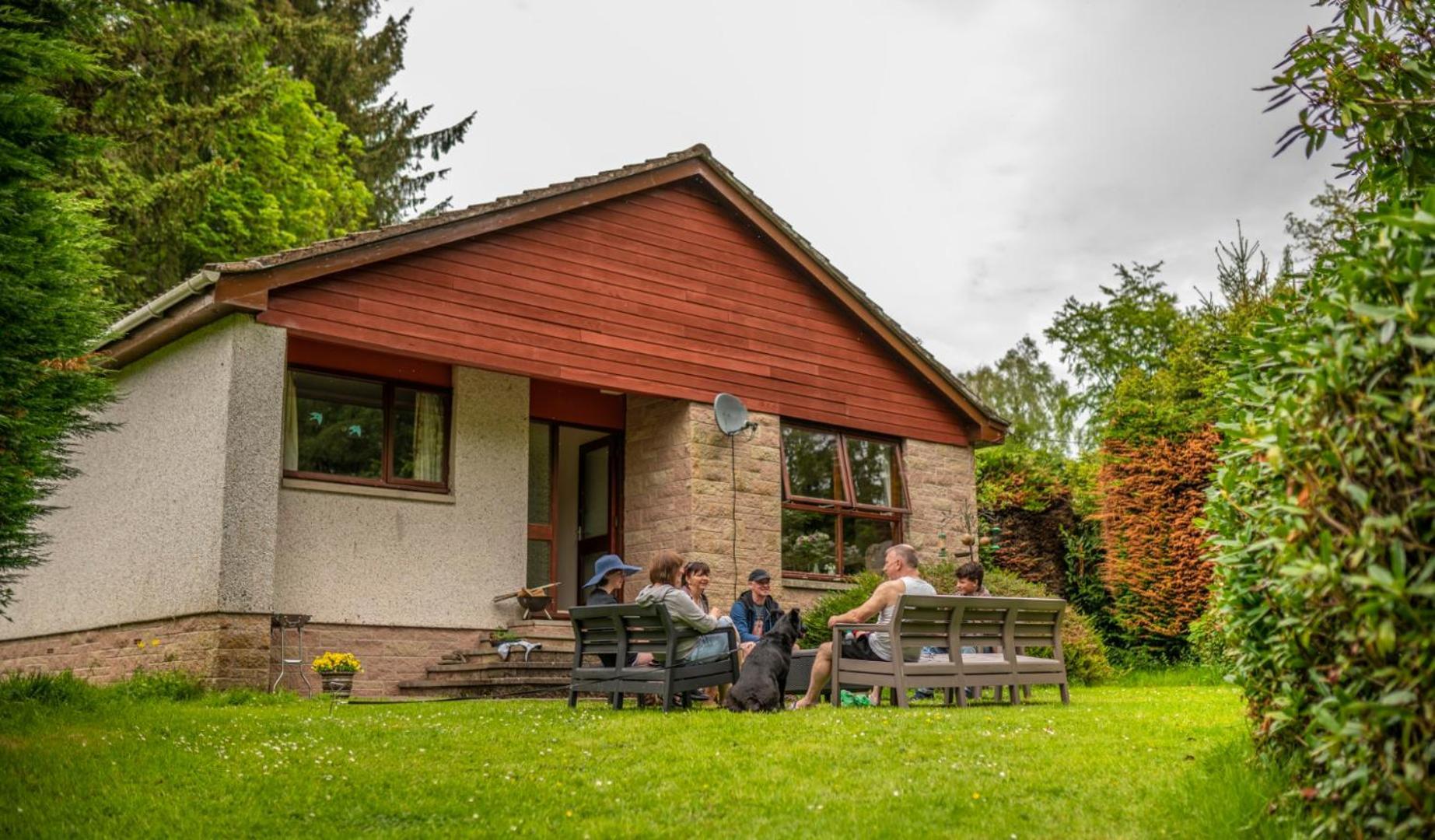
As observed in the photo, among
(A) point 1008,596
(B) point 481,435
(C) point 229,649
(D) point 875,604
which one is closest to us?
(D) point 875,604

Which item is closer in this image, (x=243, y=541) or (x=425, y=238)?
(x=243, y=541)

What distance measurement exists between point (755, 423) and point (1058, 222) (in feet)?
135

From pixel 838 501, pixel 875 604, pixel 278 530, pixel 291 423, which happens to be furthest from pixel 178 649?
pixel 838 501

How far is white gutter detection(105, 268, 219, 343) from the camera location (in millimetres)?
11711

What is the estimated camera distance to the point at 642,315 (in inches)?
594

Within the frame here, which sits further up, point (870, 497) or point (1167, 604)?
point (870, 497)

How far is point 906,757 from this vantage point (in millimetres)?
6734

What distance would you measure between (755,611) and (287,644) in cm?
453

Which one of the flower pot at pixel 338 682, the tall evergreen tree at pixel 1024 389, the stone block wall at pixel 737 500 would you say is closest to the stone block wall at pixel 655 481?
the stone block wall at pixel 737 500

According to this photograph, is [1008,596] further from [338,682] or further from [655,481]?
[338,682]

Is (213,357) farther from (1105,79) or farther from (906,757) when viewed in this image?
(1105,79)

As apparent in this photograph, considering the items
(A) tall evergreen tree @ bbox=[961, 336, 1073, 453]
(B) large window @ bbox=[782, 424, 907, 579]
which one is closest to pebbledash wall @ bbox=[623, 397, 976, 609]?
(B) large window @ bbox=[782, 424, 907, 579]

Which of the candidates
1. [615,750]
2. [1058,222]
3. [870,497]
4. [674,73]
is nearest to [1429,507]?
[615,750]

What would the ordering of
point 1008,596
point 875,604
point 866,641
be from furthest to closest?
1. point 1008,596
2. point 866,641
3. point 875,604
